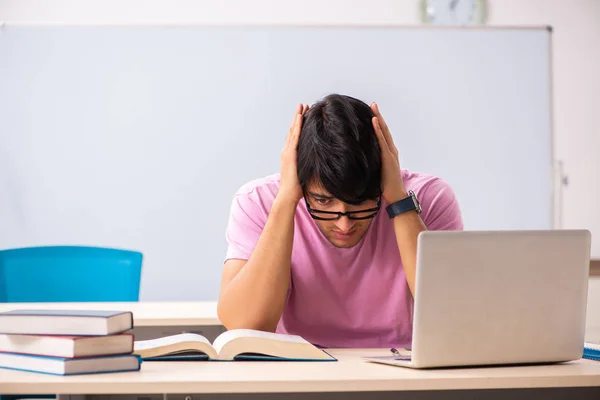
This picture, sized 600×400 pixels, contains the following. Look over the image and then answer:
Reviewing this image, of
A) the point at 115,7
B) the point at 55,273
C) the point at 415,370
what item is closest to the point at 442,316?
the point at 415,370

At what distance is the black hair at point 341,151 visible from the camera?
1510 millimetres

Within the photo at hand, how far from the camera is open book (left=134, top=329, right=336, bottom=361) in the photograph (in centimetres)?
133

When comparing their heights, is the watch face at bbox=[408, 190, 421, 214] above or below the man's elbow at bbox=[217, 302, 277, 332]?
above

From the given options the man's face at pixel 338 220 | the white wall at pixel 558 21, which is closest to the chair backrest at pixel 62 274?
the man's face at pixel 338 220

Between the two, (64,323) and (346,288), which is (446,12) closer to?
(346,288)

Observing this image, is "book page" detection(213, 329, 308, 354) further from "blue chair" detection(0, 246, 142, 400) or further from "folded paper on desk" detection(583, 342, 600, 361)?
"blue chair" detection(0, 246, 142, 400)

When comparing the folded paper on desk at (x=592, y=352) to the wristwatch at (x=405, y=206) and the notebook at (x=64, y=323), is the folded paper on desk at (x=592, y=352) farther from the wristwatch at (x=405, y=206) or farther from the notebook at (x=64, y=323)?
the notebook at (x=64, y=323)

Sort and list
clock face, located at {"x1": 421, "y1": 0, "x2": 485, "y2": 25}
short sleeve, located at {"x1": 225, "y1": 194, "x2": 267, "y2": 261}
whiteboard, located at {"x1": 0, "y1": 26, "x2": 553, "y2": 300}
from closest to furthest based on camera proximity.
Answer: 1. short sleeve, located at {"x1": 225, "y1": 194, "x2": 267, "y2": 261}
2. whiteboard, located at {"x1": 0, "y1": 26, "x2": 553, "y2": 300}
3. clock face, located at {"x1": 421, "y1": 0, "x2": 485, "y2": 25}

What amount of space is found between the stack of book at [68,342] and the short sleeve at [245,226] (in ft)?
1.73

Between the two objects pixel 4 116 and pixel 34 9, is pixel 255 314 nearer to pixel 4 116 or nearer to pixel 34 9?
pixel 4 116

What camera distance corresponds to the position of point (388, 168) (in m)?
1.62

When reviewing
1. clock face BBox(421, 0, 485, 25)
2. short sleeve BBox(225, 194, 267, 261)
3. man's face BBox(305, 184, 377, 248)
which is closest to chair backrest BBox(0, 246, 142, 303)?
short sleeve BBox(225, 194, 267, 261)

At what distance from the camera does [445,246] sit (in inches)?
45.8

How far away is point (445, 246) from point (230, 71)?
8.18ft
